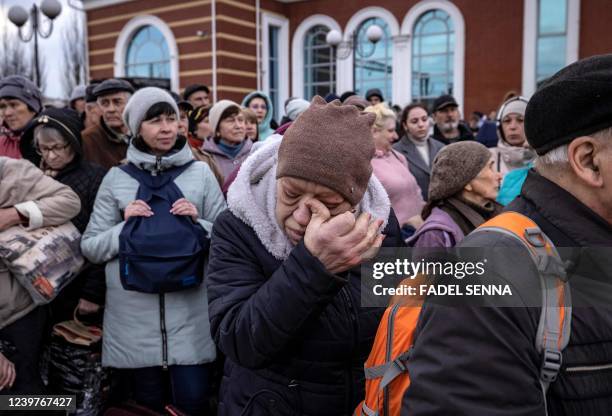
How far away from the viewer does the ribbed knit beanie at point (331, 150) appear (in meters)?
1.47

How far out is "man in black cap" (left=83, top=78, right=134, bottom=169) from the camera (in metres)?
3.94

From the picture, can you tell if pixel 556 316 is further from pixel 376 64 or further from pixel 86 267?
pixel 376 64

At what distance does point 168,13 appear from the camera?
18328 millimetres

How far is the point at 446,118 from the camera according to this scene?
22.0 feet

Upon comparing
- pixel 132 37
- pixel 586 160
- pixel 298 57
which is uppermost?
pixel 132 37

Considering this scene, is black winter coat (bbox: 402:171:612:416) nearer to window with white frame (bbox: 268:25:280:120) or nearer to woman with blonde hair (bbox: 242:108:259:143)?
woman with blonde hair (bbox: 242:108:259:143)

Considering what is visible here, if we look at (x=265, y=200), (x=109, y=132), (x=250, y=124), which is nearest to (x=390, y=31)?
(x=250, y=124)

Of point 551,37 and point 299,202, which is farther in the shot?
point 551,37

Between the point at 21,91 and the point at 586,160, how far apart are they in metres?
4.09

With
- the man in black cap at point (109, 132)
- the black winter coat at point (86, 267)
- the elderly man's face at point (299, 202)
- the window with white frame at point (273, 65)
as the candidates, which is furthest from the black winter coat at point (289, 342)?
the window with white frame at point (273, 65)

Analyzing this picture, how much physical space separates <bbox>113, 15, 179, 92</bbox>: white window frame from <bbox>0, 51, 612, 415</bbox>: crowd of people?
15836 millimetres

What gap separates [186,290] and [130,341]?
1.26 feet

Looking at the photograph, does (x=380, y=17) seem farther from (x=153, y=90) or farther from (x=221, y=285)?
(x=221, y=285)

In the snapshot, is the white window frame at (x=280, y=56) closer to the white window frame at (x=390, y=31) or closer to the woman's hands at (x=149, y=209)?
the white window frame at (x=390, y=31)
